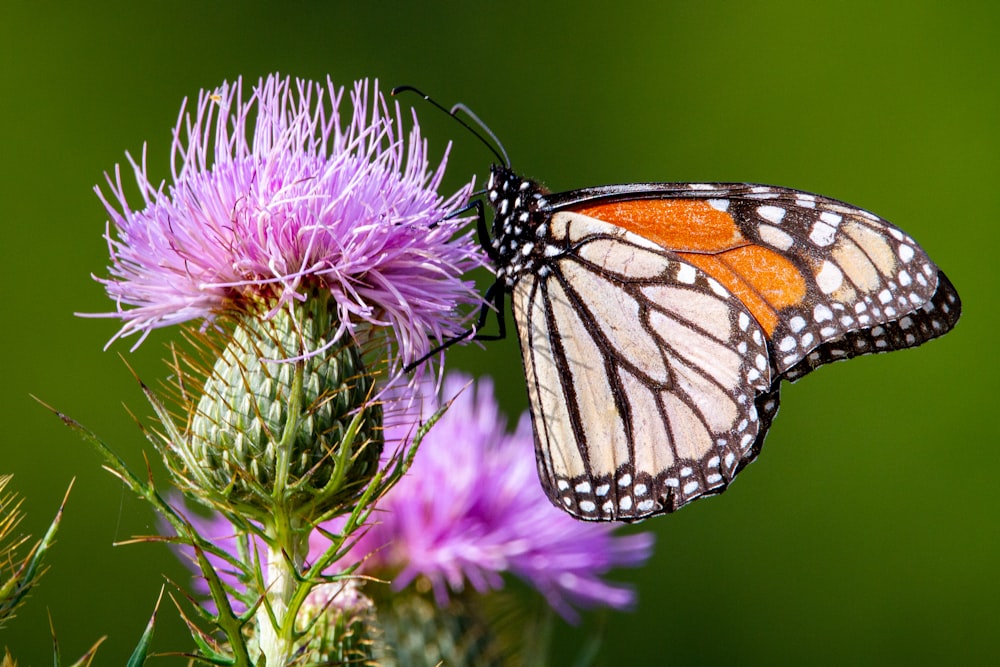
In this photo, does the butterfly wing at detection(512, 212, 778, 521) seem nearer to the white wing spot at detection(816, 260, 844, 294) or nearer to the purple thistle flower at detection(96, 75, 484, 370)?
the white wing spot at detection(816, 260, 844, 294)

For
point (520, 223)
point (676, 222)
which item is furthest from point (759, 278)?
point (520, 223)

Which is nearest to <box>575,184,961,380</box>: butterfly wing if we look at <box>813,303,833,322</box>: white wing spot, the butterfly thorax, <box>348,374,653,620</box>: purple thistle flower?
<box>813,303,833,322</box>: white wing spot

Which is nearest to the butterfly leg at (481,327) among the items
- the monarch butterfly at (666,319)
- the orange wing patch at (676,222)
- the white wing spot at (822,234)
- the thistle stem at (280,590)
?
the monarch butterfly at (666,319)

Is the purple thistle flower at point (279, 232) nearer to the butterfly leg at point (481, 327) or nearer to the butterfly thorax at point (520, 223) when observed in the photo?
the butterfly leg at point (481, 327)

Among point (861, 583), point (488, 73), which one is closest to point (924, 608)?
point (861, 583)

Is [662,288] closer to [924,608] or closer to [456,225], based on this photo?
[456,225]

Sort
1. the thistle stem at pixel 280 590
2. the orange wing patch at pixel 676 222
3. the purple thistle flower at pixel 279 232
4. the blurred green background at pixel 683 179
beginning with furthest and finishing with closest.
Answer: the blurred green background at pixel 683 179 → the orange wing patch at pixel 676 222 → the purple thistle flower at pixel 279 232 → the thistle stem at pixel 280 590

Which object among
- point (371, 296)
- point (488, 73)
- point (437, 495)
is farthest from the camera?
point (488, 73)
